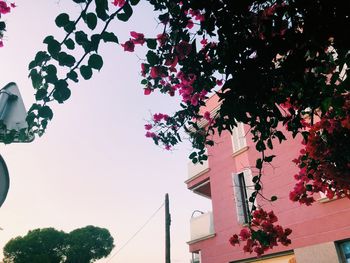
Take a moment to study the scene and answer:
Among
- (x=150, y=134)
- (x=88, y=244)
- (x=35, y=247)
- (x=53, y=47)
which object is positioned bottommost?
(x=53, y=47)

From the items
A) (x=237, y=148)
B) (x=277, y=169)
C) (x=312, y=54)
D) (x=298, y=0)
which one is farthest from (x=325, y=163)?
(x=237, y=148)

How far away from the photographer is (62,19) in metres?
2.28

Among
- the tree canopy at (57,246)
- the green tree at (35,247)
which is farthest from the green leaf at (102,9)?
the green tree at (35,247)

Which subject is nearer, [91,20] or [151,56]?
[91,20]

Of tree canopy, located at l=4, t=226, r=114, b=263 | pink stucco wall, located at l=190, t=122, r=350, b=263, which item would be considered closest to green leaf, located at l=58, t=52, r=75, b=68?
pink stucco wall, located at l=190, t=122, r=350, b=263

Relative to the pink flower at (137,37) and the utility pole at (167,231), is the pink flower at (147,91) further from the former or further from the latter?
the utility pole at (167,231)

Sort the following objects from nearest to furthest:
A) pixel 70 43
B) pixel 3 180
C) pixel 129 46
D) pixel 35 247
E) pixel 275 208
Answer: pixel 3 180 < pixel 70 43 < pixel 129 46 < pixel 275 208 < pixel 35 247

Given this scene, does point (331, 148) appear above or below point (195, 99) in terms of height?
below

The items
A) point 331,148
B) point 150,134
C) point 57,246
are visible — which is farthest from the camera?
point 57,246

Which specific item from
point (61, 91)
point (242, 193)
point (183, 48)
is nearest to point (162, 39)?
point (183, 48)

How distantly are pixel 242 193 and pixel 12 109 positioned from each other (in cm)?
1022

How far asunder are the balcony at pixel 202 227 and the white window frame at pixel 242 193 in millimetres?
2044

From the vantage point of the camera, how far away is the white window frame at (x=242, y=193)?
10.5 metres

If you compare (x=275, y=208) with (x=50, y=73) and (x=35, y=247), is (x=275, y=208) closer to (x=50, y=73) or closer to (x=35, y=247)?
(x=50, y=73)
